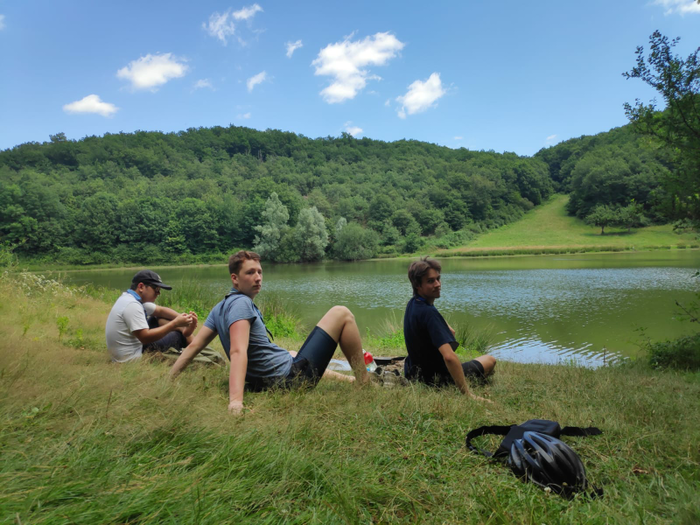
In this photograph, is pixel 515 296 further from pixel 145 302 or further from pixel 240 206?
pixel 240 206

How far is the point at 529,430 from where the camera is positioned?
7.55 ft

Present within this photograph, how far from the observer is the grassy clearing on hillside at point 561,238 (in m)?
48.2

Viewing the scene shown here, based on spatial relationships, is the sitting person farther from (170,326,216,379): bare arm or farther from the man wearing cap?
the man wearing cap

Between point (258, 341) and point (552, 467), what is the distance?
213 centimetres

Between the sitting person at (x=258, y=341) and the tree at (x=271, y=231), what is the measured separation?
157 feet

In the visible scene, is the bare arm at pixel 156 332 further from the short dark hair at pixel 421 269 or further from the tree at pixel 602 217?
the tree at pixel 602 217

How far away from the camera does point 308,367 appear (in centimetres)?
318

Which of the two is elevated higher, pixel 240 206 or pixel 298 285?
pixel 240 206

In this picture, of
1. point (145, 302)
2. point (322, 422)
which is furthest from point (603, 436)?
point (145, 302)

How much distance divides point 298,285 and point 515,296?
40.4ft

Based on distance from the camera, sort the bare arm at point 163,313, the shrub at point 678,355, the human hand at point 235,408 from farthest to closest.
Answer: the shrub at point 678,355 < the bare arm at point 163,313 < the human hand at point 235,408

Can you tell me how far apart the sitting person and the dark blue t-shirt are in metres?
0.55

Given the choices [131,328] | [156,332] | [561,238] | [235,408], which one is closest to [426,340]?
[235,408]

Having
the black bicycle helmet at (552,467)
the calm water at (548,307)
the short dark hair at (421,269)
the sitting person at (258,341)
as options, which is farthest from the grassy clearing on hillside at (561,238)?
the black bicycle helmet at (552,467)
